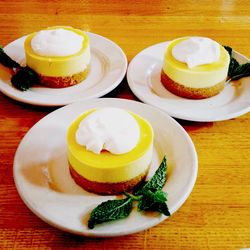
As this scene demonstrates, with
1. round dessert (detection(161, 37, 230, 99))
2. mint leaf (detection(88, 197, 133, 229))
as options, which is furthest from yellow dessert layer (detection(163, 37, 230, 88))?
mint leaf (detection(88, 197, 133, 229))

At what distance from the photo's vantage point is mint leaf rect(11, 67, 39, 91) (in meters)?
1.26

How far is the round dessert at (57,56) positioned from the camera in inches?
49.7

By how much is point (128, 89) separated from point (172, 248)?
638 millimetres

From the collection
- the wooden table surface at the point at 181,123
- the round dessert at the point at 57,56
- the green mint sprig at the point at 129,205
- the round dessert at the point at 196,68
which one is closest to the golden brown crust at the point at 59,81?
the round dessert at the point at 57,56

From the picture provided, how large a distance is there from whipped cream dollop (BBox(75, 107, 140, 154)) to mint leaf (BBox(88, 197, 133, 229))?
4.6 inches

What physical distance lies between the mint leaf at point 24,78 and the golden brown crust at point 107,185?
0.43 meters

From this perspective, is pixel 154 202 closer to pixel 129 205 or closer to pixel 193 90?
pixel 129 205

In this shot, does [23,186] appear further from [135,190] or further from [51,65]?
[51,65]

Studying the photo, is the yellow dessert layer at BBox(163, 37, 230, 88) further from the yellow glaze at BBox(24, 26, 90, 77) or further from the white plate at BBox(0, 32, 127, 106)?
the yellow glaze at BBox(24, 26, 90, 77)

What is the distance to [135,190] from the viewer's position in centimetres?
95

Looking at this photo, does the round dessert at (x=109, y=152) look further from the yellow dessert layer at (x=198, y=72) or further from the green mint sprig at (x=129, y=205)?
the yellow dessert layer at (x=198, y=72)

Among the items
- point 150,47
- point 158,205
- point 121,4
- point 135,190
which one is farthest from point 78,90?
point 121,4

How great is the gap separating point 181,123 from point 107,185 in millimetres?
384

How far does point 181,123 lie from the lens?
121 cm
